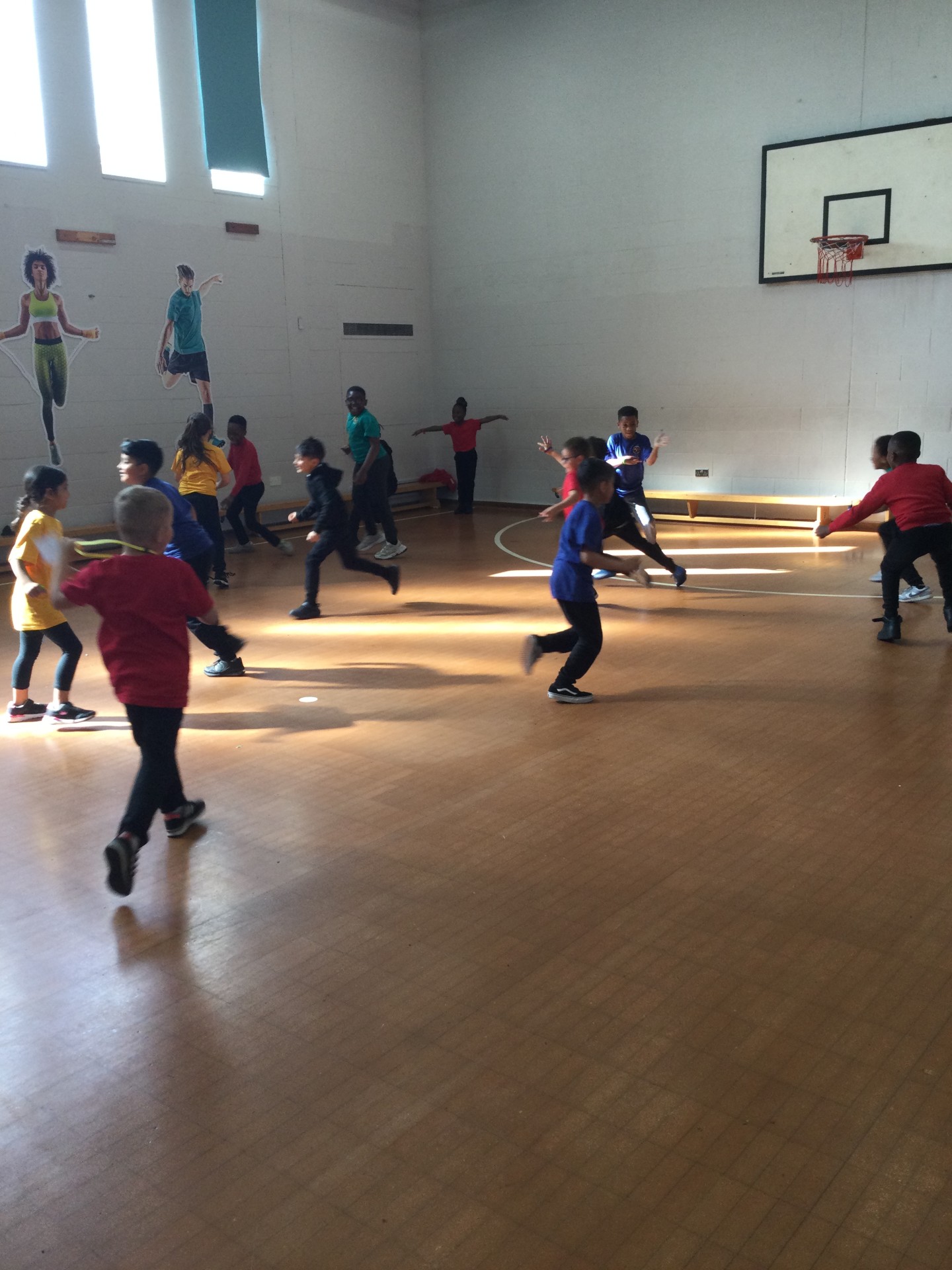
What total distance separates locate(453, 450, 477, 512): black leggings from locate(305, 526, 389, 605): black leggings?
623 centimetres

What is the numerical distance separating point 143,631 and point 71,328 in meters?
8.20

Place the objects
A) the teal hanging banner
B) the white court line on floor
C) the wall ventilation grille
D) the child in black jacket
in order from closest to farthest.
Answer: the child in black jacket < the white court line on floor < the teal hanging banner < the wall ventilation grille

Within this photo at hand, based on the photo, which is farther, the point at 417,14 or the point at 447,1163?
the point at 417,14

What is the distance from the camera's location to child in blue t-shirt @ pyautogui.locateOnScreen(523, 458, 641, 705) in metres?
5.28

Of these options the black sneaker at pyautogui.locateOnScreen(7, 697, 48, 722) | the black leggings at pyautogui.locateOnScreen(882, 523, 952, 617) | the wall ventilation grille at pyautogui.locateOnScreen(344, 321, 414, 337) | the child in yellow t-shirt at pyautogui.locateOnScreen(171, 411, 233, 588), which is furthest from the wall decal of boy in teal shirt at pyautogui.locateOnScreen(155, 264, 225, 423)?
the black leggings at pyautogui.locateOnScreen(882, 523, 952, 617)

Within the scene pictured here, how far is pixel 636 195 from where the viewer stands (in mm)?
12641

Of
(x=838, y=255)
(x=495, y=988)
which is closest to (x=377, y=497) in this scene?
(x=838, y=255)

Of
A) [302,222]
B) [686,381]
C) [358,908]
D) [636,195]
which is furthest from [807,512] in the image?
[358,908]

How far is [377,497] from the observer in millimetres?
10305

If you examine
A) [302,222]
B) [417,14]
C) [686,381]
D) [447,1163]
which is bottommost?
[447,1163]

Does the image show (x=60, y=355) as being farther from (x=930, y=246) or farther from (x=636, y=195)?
(x=930, y=246)

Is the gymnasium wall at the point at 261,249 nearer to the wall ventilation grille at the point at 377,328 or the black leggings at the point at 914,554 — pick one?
the wall ventilation grille at the point at 377,328

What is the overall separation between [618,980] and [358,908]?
964 millimetres

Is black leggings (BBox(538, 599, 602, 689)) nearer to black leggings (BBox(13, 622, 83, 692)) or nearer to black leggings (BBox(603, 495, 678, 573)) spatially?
black leggings (BBox(603, 495, 678, 573))
